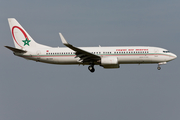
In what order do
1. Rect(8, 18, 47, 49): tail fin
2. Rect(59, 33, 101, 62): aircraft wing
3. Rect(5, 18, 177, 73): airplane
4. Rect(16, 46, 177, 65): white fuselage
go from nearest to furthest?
Rect(59, 33, 101, 62): aircraft wing
Rect(5, 18, 177, 73): airplane
Rect(16, 46, 177, 65): white fuselage
Rect(8, 18, 47, 49): tail fin

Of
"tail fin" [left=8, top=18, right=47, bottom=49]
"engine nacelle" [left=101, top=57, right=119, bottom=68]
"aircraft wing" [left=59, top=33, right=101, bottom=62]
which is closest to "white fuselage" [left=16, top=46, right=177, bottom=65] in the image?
"engine nacelle" [left=101, top=57, right=119, bottom=68]

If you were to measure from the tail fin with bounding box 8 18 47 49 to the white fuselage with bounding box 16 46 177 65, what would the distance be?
7.89 feet

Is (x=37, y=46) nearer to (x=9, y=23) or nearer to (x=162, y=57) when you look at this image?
(x=9, y=23)

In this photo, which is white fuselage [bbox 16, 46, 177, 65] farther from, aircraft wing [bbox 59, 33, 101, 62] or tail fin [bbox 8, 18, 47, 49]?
tail fin [bbox 8, 18, 47, 49]

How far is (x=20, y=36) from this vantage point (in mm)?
53562

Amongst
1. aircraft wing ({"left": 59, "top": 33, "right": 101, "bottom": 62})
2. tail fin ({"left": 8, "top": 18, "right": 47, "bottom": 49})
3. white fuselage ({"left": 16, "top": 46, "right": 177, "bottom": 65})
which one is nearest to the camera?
aircraft wing ({"left": 59, "top": 33, "right": 101, "bottom": 62})

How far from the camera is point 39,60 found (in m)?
51.2

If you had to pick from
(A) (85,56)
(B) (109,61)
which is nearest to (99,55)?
(B) (109,61)

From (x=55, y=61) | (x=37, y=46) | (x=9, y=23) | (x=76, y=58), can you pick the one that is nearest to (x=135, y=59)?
(x=76, y=58)

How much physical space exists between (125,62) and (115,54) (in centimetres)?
208

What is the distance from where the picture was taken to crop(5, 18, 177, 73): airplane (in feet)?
159

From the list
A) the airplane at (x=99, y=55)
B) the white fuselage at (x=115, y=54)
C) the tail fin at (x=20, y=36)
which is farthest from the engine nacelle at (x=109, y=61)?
the tail fin at (x=20, y=36)

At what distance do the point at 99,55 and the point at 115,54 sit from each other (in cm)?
260

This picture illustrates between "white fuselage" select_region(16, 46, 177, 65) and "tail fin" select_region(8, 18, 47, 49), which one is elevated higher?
"tail fin" select_region(8, 18, 47, 49)
